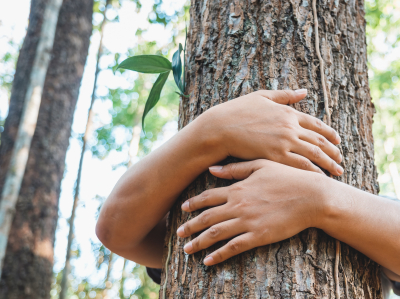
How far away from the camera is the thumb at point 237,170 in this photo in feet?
3.05

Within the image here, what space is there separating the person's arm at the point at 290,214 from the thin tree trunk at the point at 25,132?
84.6 inches

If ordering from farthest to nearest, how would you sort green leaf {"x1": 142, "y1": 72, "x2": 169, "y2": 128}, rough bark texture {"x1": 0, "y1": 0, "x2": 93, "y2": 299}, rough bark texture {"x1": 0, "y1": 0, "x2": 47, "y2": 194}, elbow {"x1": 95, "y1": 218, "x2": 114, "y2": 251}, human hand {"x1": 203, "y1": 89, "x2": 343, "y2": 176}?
rough bark texture {"x1": 0, "y1": 0, "x2": 47, "y2": 194} < rough bark texture {"x1": 0, "y1": 0, "x2": 93, "y2": 299} < green leaf {"x1": 142, "y1": 72, "x2": 169, "y2": 128} < elbow {"x1": 95, "y1": 218, "x2": 114, "y2": 251} < human hand {"x1": 203, "y1": 89, "x2": 343, "y2": 176}

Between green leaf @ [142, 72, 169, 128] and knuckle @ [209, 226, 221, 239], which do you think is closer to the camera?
knuckle @ [209, 226, 221, 239]

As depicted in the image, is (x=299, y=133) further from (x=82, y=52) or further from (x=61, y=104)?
(x=82, y=52)

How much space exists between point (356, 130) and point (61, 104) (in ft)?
12.2

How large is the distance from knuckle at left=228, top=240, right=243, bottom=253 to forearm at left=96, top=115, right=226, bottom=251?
0.27 m

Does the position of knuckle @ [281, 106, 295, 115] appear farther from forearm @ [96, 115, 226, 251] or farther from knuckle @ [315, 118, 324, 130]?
forearm @ [96, 115, 226, 251]

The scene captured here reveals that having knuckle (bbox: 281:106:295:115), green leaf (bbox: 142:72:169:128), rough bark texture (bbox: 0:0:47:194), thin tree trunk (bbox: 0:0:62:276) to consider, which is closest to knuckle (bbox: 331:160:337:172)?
knuckle (bbox: 281:106:295:115)

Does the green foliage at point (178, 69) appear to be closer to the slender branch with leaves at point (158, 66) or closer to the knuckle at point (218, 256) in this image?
the slender branch with leaves at point (158, 66)

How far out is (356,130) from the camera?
1.18m

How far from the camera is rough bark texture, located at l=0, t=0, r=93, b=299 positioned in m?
3.13

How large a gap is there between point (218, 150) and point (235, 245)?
0.96 feet

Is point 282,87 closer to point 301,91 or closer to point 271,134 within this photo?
point 301,91

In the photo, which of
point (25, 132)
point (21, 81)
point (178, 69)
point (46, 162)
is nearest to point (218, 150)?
point (178, 69)
